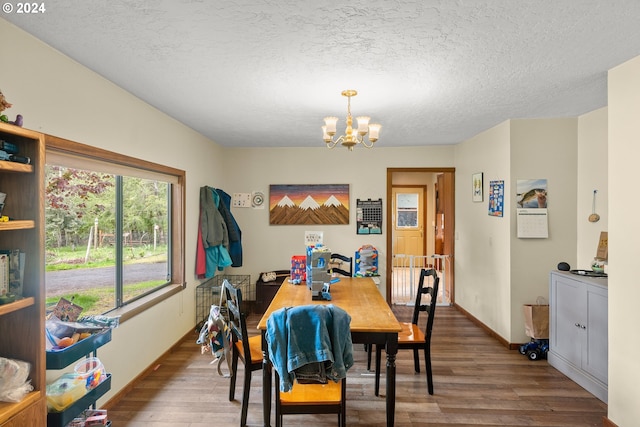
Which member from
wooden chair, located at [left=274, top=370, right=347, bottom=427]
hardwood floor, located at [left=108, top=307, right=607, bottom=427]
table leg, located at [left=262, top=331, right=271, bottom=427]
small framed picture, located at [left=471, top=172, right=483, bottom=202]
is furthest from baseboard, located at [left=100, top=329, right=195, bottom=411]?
small framed picture, located at [left=471, top=172, right=483, bottom=202]

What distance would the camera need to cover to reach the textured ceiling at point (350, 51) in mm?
1646

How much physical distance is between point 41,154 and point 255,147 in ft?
12.5

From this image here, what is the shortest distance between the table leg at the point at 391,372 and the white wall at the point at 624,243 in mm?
1497

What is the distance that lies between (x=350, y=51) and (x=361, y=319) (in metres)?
1.67

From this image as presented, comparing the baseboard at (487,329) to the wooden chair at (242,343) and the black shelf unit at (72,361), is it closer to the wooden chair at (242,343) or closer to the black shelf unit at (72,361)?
the wooden chair at (242,343)

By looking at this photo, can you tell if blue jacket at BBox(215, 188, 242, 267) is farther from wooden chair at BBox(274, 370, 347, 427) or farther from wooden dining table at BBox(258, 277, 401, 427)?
wooden chair at BBox(274, 370, 347, 427)

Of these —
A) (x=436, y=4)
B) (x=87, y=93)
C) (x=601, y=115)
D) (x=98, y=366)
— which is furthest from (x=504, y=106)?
(x=98, y=366)

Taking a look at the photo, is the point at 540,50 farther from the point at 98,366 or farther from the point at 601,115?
the point at 98,366

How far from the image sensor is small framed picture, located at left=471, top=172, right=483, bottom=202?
14.3 ft

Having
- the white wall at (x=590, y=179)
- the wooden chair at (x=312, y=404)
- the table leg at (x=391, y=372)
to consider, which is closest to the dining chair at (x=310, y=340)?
the wooden chair at (x=312, y=404)

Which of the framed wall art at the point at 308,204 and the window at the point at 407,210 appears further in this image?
the window at the point at 407,210

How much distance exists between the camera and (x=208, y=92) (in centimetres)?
279

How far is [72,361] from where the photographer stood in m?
1.78

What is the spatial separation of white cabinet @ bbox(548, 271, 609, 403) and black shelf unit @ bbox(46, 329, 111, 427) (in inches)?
139
